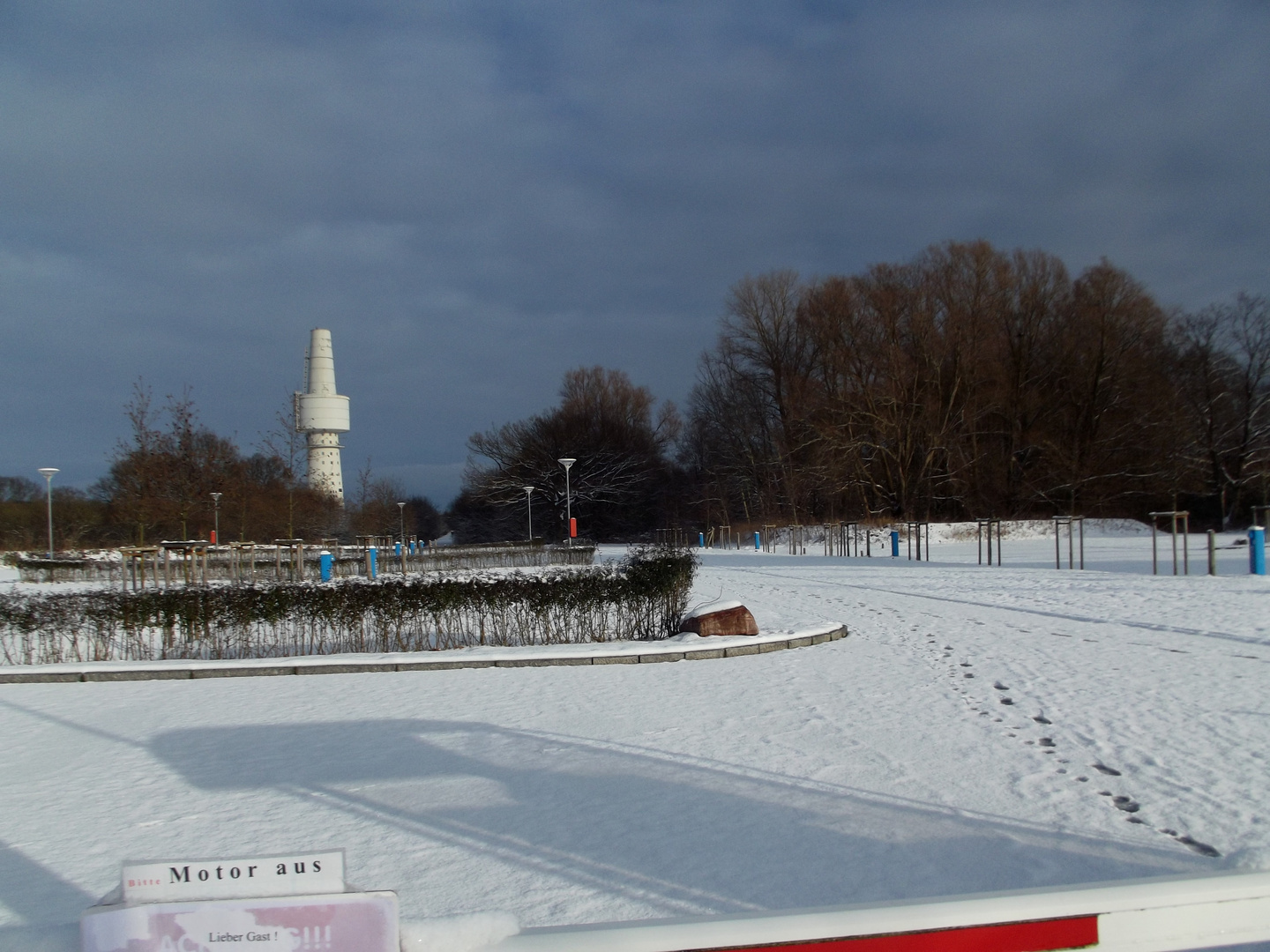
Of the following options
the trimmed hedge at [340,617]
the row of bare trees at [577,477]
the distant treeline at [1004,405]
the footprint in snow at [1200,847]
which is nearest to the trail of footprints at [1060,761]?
the footprint in snow at [1200,847]

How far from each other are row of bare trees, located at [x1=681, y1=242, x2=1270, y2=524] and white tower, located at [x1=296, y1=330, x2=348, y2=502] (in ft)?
110

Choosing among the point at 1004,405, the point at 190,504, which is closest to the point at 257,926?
the point at 190,504

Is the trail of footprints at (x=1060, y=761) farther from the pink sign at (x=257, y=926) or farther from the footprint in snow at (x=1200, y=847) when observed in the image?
the pink sign at (x=257, y=926)

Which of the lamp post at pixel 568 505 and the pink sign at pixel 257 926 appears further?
the lamp post at pixel 568 505

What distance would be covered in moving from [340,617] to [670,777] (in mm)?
7374

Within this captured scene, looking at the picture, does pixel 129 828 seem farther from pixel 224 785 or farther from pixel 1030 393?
pixel 1030 393

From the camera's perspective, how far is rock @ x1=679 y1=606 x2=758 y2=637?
11562 mm

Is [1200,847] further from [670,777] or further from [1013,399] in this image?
[1013,399]

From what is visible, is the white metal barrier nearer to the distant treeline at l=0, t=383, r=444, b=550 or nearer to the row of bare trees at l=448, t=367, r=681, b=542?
the distant treeline at l=0, t=383, r=444, b=550

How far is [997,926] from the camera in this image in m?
1.68

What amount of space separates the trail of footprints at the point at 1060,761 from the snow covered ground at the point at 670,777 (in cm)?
3

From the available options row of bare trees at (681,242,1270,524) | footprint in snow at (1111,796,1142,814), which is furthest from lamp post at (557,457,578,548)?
footprint in snow at (1111,796,1142,814)

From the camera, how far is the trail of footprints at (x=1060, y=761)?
439 centimetres

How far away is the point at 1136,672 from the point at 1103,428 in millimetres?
45839
